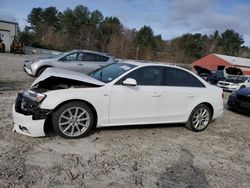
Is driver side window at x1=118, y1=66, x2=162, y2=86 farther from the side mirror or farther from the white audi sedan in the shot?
the side mirror

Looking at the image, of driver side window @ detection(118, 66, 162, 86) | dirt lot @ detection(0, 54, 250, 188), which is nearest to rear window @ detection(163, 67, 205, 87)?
driver side window @ detection(118, 66, 162, 86)

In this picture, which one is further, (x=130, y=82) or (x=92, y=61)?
(x=92, y=61)

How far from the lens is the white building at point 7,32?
4228cm

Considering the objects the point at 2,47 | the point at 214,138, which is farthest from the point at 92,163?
the point at 2,47

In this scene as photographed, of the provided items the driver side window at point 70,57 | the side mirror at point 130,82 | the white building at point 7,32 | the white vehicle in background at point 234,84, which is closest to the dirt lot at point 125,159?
the side mirror at point 130,82

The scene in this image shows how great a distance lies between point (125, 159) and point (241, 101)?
6075 mm

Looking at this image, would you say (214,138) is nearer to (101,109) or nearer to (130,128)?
(130,128)

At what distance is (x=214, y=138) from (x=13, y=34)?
43.6 meters

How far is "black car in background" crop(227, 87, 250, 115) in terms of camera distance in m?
8.97

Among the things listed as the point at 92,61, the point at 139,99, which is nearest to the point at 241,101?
the point at 139,99

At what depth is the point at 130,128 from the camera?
6.18 meters

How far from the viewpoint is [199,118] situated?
661 centimetres

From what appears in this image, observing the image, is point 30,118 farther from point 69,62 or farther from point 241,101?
point 69,62

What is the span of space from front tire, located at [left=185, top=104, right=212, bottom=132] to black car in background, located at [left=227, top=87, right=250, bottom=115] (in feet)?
9.38
